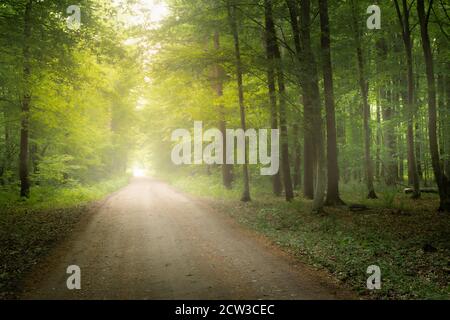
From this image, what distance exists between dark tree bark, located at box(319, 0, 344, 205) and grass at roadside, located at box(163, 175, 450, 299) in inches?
37.2

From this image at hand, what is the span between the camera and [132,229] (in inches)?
459

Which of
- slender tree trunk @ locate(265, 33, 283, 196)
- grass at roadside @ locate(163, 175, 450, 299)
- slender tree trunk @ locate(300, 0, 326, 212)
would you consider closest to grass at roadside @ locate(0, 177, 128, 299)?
grass at roadside @ locate(163, 175, 450, 299)

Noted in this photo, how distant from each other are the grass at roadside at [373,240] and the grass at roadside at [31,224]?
21.1 feet

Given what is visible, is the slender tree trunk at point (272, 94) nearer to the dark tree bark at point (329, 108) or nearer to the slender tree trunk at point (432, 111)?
the dark tree bark at point (329, 108)

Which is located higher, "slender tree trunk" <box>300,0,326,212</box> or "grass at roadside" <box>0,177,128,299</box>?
"slender tree trunk" <box>300,0,326,212</box>

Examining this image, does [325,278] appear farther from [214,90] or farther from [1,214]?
[214,90]

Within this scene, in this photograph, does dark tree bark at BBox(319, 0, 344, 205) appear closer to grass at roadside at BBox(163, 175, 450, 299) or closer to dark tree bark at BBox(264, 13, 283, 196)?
grass at roadside at BBox(163, 175, 450, 299)

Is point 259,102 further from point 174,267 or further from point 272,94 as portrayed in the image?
point 174,267

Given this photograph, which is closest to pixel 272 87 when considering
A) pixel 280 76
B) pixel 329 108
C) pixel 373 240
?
pixel 280 76

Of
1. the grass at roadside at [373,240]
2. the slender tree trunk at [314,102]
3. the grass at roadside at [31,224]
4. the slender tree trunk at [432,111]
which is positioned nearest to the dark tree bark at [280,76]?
the slender tree trunk at [314,102]

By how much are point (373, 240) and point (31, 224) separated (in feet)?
36.6

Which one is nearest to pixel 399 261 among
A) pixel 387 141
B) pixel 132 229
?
pixel 132 229

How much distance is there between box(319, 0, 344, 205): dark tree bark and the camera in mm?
13336
